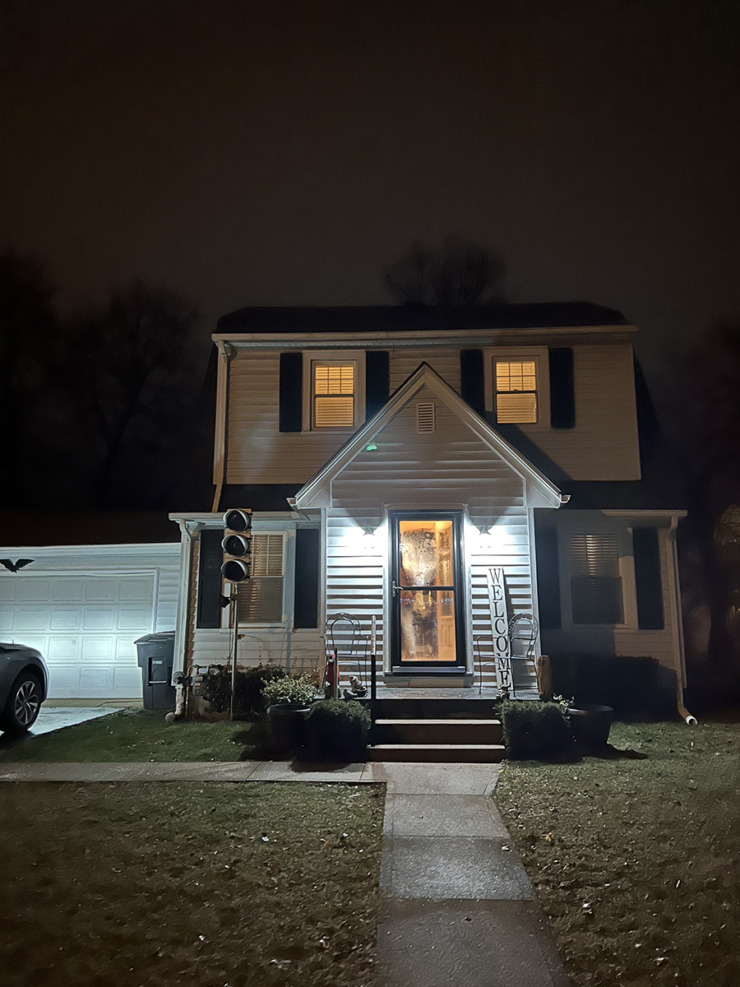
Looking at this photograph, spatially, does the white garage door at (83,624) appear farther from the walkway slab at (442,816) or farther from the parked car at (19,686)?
the walkway slab at (442,816)

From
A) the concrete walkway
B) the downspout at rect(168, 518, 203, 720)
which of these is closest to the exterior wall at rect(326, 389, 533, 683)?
the downspout at rect(168, 518, 203, 720)

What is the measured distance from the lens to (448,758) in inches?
318

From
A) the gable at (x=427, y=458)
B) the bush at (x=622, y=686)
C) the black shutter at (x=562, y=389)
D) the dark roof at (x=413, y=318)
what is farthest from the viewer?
the dark roof at (x=413, y=318)

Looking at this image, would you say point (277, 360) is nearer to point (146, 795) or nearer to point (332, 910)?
point (146, 795)

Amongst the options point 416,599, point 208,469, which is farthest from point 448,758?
point 208,469

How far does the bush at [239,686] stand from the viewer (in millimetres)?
10719

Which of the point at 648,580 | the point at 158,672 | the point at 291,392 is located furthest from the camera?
the point at 291,392

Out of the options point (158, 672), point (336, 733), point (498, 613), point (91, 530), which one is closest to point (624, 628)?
point (498, 613)

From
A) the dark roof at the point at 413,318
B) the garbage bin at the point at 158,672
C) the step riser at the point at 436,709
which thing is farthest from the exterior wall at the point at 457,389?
the step riser at the point at 436,709

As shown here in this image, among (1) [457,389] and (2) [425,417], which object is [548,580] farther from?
(1) [457,389]

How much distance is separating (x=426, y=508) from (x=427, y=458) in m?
0.75

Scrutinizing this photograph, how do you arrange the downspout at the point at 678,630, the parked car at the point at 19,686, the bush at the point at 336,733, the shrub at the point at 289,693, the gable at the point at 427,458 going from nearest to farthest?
the bush at the point at 336,733 → the shrub at the point at 289,693 → the parked car at the point at 19,686 → the gable at the point at 427,458 → the downspout at the point at 678,630

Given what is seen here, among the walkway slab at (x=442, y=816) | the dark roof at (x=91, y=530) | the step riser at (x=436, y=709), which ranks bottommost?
the walkway slab at (x=442, y=816)

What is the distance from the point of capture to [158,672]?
38.4ft
